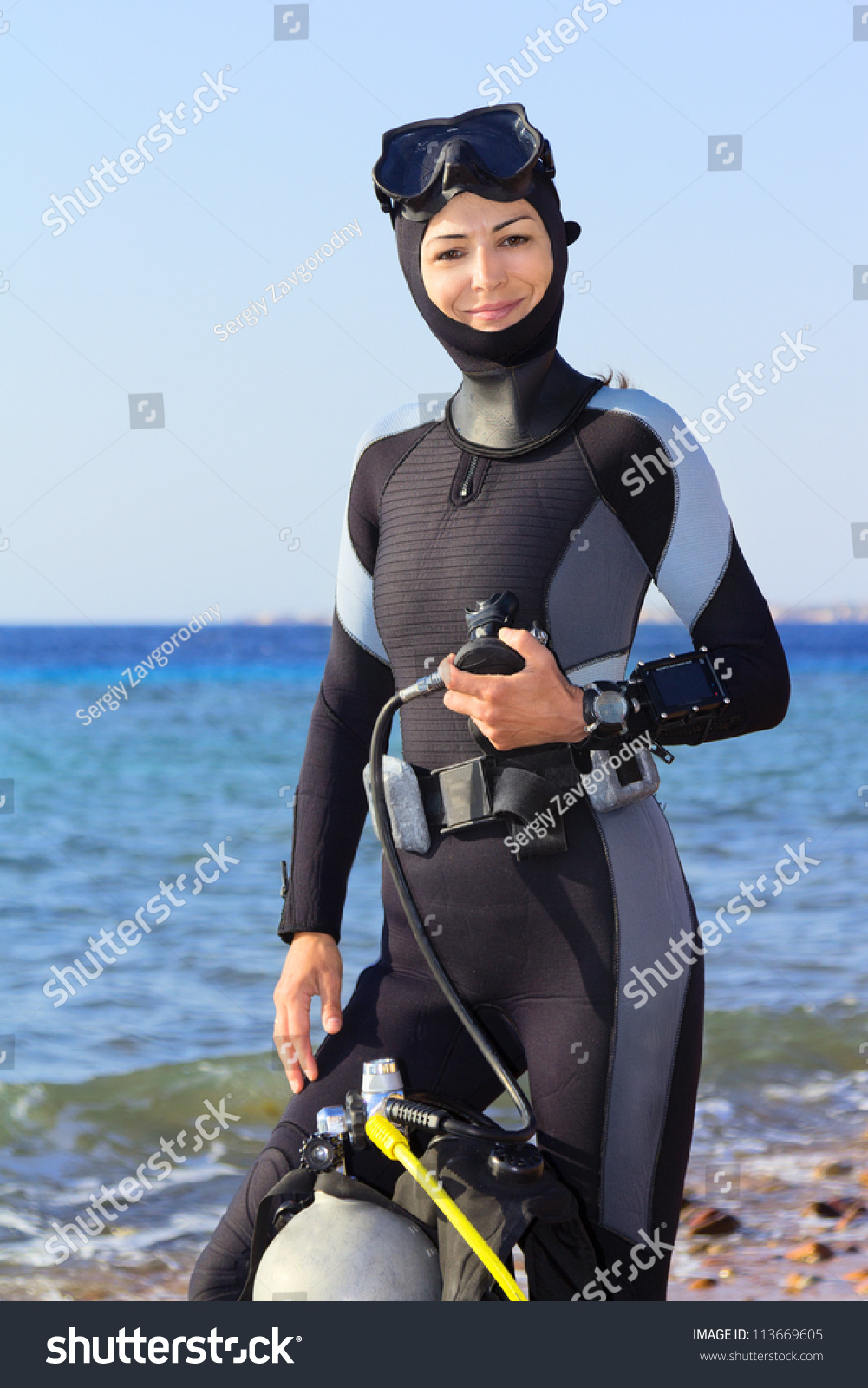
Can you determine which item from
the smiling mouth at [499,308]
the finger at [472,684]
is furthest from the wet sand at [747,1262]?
the smiling mouth at [499,308]

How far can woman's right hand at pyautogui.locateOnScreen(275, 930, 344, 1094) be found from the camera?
2.17 meters

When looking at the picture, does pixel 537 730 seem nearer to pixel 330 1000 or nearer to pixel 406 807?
pixel 406 807

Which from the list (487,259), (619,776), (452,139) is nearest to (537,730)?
(619,776)

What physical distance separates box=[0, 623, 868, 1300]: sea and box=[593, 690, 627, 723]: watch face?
265cm

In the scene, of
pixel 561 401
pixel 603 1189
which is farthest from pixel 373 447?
pixel 603 1189

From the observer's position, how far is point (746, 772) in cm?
1486

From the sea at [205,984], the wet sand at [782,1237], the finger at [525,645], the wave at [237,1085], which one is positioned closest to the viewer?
the finger at [525,645]

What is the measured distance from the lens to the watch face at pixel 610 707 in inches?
74.0

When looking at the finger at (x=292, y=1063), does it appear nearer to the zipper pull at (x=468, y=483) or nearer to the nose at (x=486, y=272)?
the zipper pull at (x=468, y=483)

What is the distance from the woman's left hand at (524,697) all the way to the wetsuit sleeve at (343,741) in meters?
→ 0.49

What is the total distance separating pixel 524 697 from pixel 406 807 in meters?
0.35

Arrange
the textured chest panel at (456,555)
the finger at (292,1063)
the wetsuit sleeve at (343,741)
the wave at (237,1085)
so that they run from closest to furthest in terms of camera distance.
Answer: the textured chest panel at (456,555), the finger at (292,1063), the wetsuit sleeve at (343,741), the wave at (237,1085)

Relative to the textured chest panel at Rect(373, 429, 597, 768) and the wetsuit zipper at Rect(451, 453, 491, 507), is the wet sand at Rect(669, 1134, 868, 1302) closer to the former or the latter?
the textured chest panel at Rect(373, 429, 597, 768)

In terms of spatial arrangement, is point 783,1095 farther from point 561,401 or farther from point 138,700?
point 138,700
